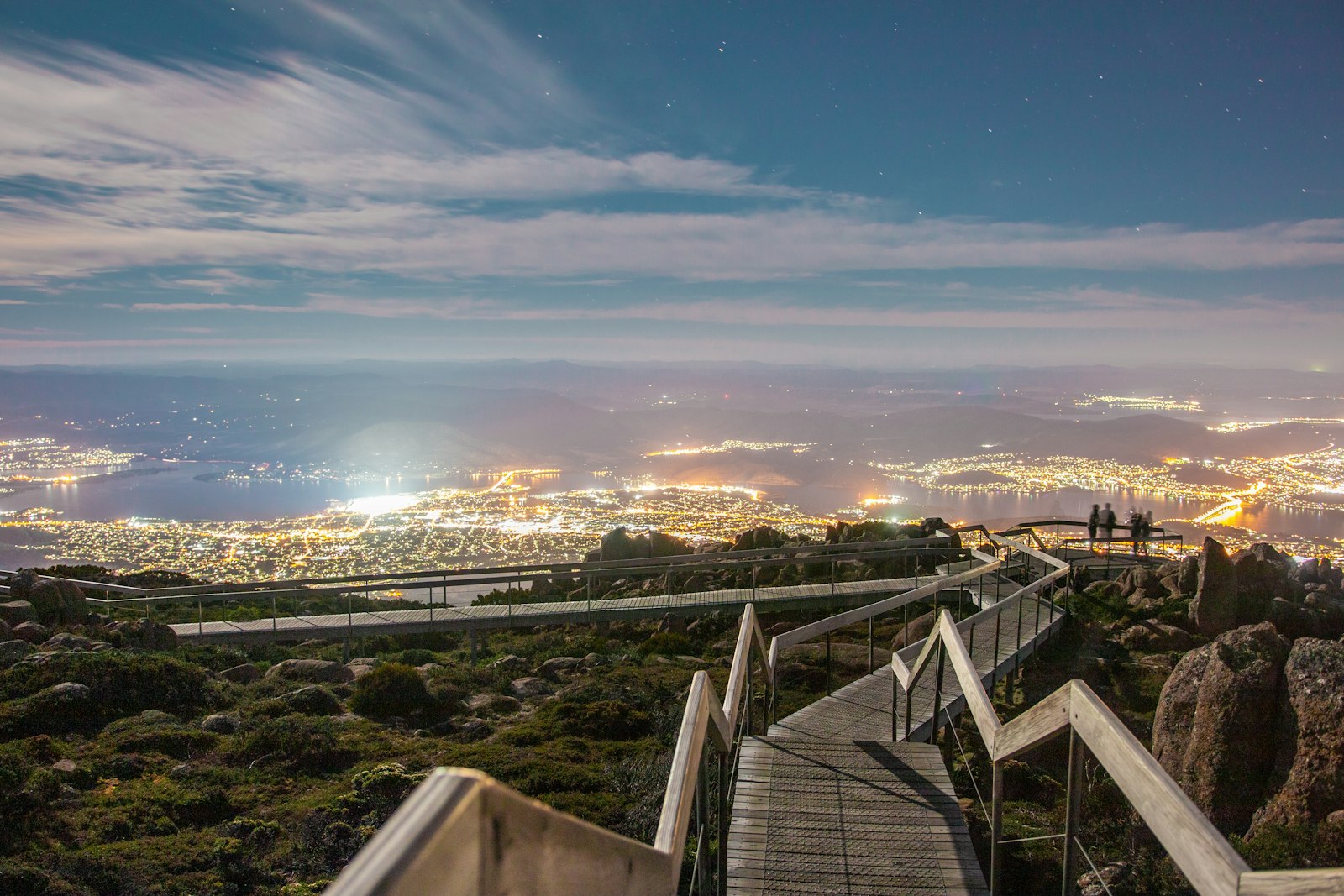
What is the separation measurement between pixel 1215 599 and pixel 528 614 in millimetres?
10833

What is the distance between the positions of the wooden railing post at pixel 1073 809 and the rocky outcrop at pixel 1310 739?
4301mm

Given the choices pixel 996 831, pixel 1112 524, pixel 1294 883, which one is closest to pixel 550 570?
pixel 996 831

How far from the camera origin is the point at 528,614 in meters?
15.0

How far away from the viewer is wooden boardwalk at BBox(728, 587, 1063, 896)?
13.6ft

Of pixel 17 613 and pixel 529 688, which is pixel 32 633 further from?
pixel 529 688

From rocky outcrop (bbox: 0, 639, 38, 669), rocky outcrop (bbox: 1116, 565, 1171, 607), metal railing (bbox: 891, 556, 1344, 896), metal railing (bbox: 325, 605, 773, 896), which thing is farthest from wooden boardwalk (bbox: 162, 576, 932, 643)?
metal railing (bbox: 325, 605, 773, 896)

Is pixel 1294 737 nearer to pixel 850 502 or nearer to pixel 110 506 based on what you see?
pixel 850 502

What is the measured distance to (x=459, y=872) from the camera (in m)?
0.84

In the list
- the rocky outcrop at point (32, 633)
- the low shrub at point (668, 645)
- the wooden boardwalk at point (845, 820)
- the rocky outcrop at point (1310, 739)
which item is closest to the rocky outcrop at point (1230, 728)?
the rocky outcrop at point (1310, 739)

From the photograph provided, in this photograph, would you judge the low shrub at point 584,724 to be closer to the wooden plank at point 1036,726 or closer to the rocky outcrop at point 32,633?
the wooden plank at point 1036,726

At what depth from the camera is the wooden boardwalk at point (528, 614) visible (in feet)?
46.4

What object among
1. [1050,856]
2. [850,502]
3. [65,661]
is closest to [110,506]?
[850,502]

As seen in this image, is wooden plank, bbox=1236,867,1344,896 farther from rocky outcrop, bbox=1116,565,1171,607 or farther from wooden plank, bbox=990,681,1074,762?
rocky outcrop, bbox=1116,565,1171,607

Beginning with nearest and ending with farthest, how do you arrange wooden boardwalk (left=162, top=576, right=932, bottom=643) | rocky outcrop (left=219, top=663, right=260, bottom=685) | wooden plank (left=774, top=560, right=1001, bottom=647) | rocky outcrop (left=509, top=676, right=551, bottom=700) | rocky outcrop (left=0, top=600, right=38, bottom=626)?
wooden plank (left=774, top=560, right=1001, bottom=647) → rocky outcrop (left=509, top=676, right=551, bottom=700) → rocky outcrop (left=219, top=663, right=260, bottom=685) → rocky outcrop (left=0, top=600, right=38, bottom=626) → wooden boardwalk (left=162, top=576, right=932, bottom=643)
